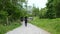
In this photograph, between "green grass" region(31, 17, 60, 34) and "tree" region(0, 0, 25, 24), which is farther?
"tree" region(0, 0, 25, 24)

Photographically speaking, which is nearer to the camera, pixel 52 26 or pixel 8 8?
pixel 52 26

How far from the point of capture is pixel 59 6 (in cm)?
2473

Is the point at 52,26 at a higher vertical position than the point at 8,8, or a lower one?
lower

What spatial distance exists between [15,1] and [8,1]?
9.08 m

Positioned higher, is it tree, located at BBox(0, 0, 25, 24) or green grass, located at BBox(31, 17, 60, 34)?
tree, located at BBox(0, 0, 25, 24)

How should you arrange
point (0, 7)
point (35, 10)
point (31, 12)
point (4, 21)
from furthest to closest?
point (31, 12) < point (35, 10) < point (4, 21) < point (0, 7)

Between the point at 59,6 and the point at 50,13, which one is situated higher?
the point at 59,6

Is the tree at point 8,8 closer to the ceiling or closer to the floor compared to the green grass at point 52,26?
closer to the ceiling

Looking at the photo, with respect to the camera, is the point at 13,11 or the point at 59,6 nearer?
the point at 59,6

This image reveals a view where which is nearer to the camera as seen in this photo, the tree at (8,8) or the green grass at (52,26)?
the green grass at (52,26)

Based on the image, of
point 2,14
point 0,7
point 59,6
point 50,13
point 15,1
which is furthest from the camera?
point 50,13

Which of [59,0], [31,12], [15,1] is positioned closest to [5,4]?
[15,1]

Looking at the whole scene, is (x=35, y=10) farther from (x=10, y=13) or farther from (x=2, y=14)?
(x=2, y=14)

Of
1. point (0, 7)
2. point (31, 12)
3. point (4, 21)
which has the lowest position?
point (31, 12)
